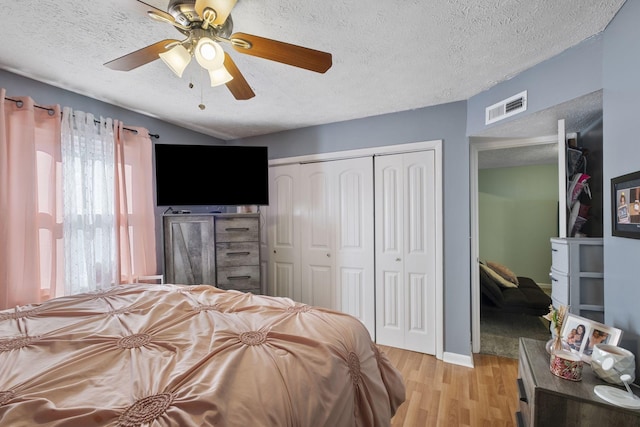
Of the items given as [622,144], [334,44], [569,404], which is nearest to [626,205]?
[622,144]

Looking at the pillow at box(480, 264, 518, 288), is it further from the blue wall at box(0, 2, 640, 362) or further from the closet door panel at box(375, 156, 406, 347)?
the closet door panel at box(375, 156, 406, 347)

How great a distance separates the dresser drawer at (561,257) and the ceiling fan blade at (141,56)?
95.2 inches

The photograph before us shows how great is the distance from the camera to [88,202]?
2.36m

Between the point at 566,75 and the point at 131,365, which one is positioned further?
the point at 566,75

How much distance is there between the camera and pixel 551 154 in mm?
4020

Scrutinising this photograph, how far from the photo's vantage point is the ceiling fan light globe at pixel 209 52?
1.25 m

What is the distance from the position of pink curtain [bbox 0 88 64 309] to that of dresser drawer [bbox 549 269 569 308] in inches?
138

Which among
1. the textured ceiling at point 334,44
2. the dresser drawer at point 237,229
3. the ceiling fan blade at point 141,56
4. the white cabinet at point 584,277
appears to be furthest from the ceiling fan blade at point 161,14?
the white cabinet at point 584,277

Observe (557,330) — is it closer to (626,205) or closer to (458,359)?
(626,205)

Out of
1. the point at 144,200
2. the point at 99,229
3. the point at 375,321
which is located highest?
A: the point at 144,200

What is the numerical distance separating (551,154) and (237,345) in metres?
4.81

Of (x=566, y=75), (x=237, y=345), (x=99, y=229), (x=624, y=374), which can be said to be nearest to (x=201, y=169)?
(x=99, y=229)

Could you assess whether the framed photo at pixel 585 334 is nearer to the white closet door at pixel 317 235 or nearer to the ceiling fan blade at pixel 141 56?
the white closet door at pixel 317 235

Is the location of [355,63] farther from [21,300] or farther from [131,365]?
[21,300]
